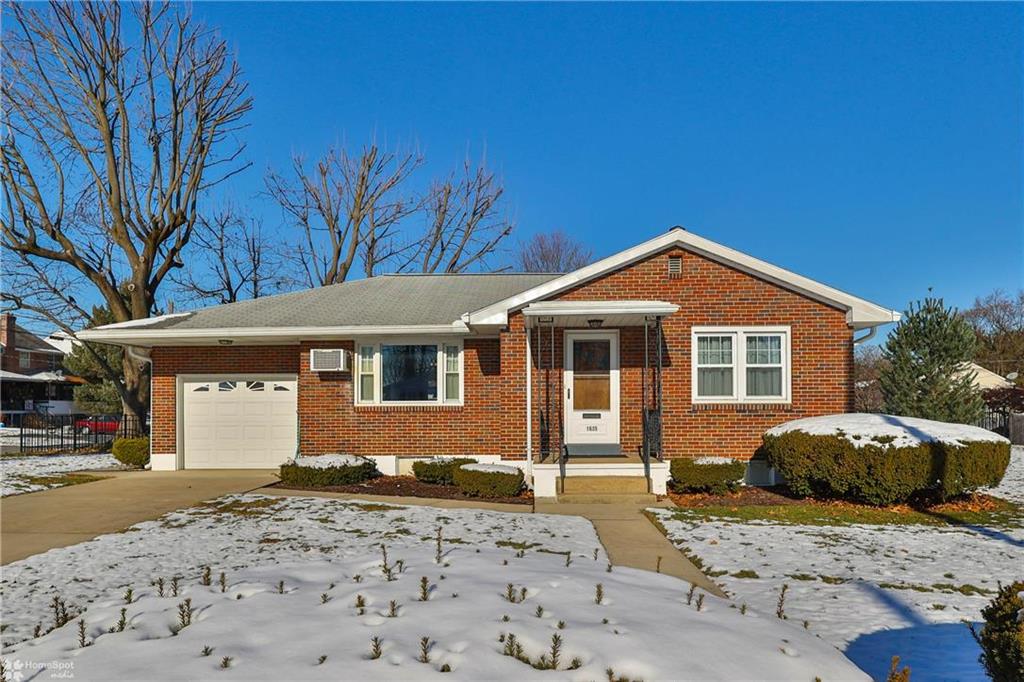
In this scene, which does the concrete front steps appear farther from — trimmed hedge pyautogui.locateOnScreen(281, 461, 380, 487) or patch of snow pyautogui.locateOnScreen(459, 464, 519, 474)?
trimmed hedge pyautogui.locateOnScreen(281, 461, 380, 487)

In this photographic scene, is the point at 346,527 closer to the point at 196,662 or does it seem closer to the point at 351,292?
the point at 196,662

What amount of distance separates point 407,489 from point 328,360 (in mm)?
3298

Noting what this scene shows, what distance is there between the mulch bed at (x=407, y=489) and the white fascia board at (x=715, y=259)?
3.10 m

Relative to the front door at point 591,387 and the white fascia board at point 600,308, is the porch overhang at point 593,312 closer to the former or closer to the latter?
the white fascia board at point 600,308

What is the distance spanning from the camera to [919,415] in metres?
16.2

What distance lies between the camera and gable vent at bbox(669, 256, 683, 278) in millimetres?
11680

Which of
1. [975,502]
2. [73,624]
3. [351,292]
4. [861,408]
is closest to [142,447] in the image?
[351,292]

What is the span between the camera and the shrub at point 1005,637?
3029 mm

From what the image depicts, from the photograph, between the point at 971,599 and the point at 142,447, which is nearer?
the point at 971,599

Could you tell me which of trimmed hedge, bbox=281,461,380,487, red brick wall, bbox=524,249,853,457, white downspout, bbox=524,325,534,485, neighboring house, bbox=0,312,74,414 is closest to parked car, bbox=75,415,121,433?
neighboring house, bbox=0,312,74,414

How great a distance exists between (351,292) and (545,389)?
6112 mm

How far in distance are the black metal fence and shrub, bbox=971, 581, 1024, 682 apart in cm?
2049

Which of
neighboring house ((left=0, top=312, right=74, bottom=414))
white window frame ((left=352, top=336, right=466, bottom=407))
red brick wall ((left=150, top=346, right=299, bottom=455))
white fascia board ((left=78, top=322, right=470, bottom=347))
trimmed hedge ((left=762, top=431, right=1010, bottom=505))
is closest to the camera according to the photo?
trimmed hedge ((left=762, top=431, right=1010, bottom=505))

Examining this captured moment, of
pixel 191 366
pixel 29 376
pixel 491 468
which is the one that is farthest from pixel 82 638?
pixel 29 376
